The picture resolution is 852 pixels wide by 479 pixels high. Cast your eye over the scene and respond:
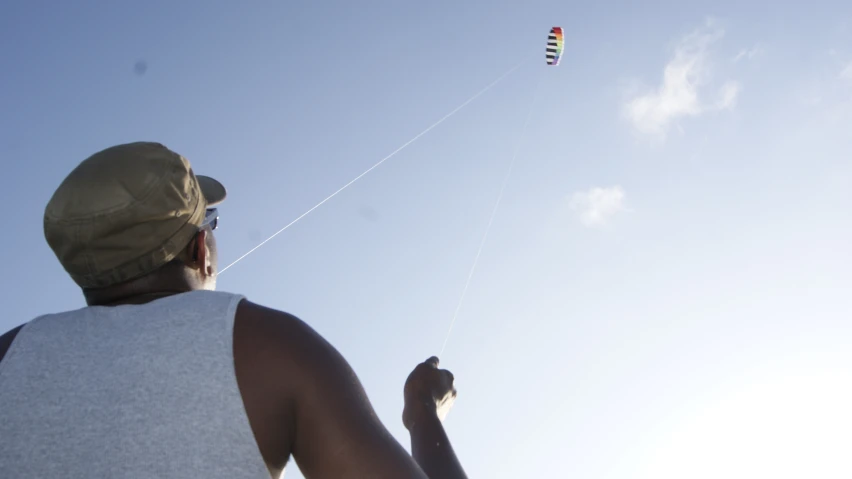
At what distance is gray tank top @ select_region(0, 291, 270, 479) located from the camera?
1400 mm

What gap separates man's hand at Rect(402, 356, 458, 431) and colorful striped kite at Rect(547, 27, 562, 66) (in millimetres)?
14001

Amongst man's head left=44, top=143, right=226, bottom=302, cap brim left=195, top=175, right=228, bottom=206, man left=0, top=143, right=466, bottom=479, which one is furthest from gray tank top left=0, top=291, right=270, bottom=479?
cap brim left=195, top=175, right=228, bottom=206

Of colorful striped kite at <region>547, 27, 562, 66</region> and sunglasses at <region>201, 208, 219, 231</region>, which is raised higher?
colorful striped kite at <region>547, 27, 562, 66</region>

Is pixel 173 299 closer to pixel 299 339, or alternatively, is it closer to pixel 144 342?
pixel 144 342

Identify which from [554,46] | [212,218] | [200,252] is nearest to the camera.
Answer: [200,252]

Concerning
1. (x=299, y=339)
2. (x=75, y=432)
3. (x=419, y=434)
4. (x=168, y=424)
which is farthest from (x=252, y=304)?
(x=419, y=434)

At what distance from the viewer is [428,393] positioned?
2697 millimetres

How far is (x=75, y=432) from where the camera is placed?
4.68 ft

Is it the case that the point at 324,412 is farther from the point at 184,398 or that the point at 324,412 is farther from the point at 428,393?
the point at 428,393

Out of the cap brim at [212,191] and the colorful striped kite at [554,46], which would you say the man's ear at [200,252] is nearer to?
the cap brim at [212,191]

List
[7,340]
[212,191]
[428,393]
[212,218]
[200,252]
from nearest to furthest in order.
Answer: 1. [7,340]
2. [200,252]
3. [212,218]
4. [212,191]
5. [428,393]

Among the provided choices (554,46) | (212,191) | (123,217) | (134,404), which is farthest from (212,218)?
(554,46)

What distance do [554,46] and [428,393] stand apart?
14894mm

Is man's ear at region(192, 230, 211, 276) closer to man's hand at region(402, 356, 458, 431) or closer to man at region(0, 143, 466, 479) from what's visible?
man at region(0, 143, 466, 479)
